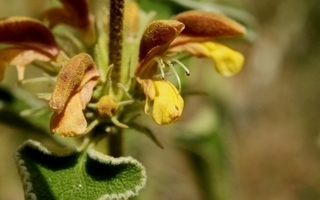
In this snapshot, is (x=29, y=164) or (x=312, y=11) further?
(x=312, y=11)

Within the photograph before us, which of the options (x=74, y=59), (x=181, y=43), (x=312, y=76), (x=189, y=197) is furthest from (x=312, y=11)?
(x=74, y=59)

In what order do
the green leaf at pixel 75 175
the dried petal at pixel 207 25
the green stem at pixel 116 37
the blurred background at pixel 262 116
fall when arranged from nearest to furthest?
1. the green leaf at pixel 75 175
2. the green stem at pixel 116 37
3. the dried petal at pixel 207 25
4. the blurred background at pixel 262 116

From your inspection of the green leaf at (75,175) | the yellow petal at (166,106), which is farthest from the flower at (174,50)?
the green leaf at (75,175)

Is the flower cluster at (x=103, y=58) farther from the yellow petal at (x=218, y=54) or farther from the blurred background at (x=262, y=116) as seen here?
the blurred background at (x=262, y=116)

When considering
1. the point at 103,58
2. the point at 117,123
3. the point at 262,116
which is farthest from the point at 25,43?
the point at 262,116

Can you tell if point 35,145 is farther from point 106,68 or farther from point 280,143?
point 280,143

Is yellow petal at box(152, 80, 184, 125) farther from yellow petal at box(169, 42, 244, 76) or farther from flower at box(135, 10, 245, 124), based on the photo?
yellow petal at box(169, 42, 244, 76)

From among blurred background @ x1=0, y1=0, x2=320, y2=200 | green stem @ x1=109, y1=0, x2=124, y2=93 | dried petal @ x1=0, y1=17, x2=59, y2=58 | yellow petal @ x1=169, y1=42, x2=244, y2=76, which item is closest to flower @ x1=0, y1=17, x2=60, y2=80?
dried petal @ x1=0, y1=17, x2=59, y2=58

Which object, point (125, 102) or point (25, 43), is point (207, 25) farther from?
point (25, 43)
